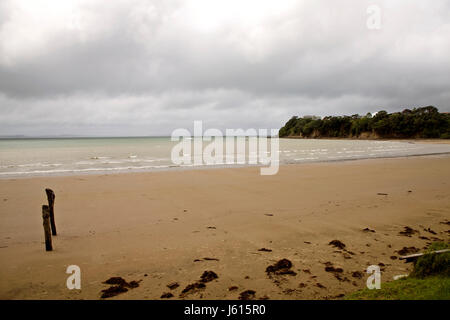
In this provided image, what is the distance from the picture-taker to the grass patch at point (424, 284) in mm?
2771

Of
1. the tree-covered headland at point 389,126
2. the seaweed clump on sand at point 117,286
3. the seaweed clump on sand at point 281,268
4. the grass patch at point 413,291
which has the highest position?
the tree-covered headland at point 389,126

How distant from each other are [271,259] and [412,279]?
8.19 feet

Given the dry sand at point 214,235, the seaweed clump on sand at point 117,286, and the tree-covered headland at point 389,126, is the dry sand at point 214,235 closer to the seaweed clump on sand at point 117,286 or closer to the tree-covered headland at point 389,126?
the seaweed clump on sand at point 117,286

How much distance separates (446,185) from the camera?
12.4 meters

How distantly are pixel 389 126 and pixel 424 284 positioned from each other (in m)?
109

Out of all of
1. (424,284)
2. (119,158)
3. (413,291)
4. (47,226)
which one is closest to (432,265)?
(424,284)

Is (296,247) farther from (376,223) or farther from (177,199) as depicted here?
(177,199)

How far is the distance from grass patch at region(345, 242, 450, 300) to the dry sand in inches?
39.0

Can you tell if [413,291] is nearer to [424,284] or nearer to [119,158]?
[424,284]

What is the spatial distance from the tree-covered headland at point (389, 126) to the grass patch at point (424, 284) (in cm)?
10272

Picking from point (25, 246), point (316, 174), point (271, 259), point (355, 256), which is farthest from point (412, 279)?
point (316, 174)

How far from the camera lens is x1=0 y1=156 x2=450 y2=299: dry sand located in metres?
4.50

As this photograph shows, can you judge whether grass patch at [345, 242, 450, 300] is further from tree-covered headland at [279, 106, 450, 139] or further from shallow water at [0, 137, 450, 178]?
tree-covered headland at [279, 106, 450, 139]

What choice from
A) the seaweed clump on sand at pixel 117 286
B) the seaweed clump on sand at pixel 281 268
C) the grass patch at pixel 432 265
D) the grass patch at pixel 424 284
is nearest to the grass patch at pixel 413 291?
A: the grass patch at pixel 424 284
